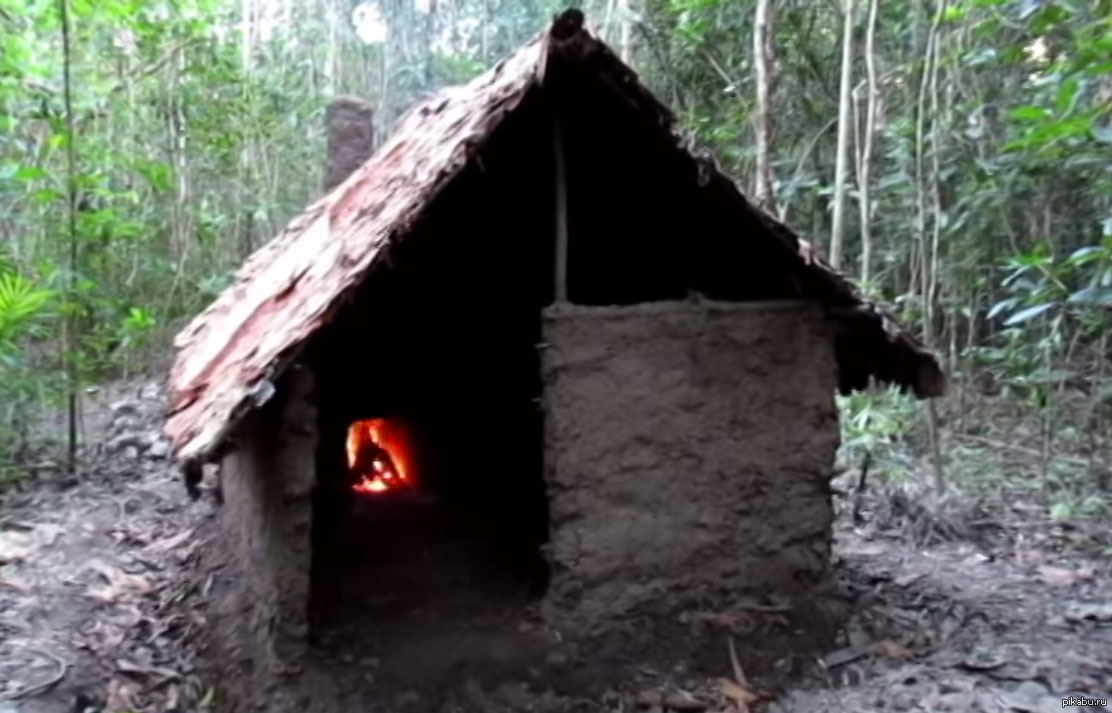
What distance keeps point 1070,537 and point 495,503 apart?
12.1 ft

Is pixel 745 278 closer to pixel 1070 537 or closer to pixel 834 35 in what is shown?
pixel 1070 537

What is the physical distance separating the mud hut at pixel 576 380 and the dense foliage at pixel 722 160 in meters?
2.23

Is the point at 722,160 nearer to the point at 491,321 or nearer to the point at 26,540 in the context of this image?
the point at 491,321

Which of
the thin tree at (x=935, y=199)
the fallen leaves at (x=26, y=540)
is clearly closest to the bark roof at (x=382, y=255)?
the fallen leaves at (x=26, y=540)

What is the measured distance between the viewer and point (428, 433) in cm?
799

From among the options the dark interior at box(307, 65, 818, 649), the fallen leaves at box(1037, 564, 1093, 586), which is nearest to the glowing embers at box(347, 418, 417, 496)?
the dark interior at box(307, 65, 818, 649)

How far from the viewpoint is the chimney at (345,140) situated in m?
8.48

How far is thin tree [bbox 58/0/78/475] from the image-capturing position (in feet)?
26.0

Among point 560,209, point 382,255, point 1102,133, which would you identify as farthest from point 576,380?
point 1102,133

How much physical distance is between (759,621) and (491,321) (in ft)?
9.85

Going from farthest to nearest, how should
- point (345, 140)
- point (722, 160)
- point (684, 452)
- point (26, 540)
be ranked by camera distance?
1. point (722, 160)
2. point (345, 140)
3. point (26, 540)
4. point (684, 452)

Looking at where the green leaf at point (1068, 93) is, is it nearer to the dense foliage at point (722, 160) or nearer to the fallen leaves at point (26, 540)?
the dense foliage at point (722, 160)

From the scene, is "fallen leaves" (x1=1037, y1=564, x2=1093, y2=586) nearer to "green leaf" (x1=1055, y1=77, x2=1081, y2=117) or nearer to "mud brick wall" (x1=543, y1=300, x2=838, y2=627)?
"mud brick wall" (x1=543, y1=300, x2=838, y2=627)

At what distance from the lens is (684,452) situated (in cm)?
532
